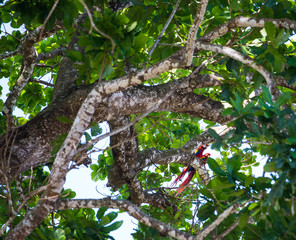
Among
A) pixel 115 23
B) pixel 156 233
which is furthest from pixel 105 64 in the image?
pixel 156 233

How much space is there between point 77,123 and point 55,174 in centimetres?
35

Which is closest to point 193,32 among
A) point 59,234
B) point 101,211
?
point 101,211

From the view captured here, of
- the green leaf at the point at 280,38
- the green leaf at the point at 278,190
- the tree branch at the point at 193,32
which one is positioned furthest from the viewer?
the green leaf at the point at 280,38

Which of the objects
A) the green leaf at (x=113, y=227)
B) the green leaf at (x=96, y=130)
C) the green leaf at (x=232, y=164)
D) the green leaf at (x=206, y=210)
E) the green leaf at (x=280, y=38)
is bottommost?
the green leaf at (x=206, y=210)

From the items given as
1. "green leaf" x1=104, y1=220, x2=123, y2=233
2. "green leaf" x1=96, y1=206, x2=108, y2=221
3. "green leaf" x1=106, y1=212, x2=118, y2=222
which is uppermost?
"green leaf" x1=96, y1=206, x2=108, y2=221

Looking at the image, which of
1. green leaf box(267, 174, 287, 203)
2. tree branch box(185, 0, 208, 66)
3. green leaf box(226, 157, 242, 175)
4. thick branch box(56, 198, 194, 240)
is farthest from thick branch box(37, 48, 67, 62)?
green leaf box(267, 174, 287, 203)

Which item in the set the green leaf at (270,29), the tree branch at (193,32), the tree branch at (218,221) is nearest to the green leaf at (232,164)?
the tree branch at (218,221)

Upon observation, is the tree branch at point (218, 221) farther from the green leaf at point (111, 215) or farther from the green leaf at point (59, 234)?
the green leaf at point (59, 234)

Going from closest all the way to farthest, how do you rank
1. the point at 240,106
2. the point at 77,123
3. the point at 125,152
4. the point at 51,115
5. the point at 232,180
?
the point at 240,106 → the point at 232,180 → the point at 77,123 → the point at 51,115 → the point at 125,152

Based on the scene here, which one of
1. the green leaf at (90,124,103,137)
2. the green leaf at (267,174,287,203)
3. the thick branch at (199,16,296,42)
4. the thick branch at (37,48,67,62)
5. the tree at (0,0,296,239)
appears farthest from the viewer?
the thick branch at (37,48,67,62)

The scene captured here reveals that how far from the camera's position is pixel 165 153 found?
12.9 feet

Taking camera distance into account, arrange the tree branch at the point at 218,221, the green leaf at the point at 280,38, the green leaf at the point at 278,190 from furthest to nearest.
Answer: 1. the green leaf at the point at 280,38
2. the tree branch at the point at 218,221
3. the green leaf at the point at 278,190

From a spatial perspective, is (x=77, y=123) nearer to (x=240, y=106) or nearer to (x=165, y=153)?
(x=240, y=106)

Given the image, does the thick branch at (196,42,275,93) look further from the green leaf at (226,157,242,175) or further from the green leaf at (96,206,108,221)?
the green leaf at (96,206,108,221)
